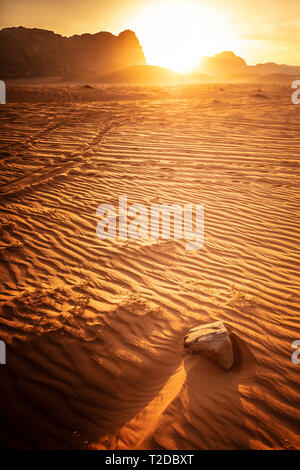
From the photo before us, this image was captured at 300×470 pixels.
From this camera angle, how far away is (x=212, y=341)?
2088 millimetres

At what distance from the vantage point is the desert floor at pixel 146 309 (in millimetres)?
1781

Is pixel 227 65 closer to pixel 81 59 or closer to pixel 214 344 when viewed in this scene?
pixel 81 59

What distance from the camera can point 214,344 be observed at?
6.77 feet

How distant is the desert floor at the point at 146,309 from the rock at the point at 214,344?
93 millimetres

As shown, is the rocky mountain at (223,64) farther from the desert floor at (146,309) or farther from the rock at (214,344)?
the rock at (214,344)
